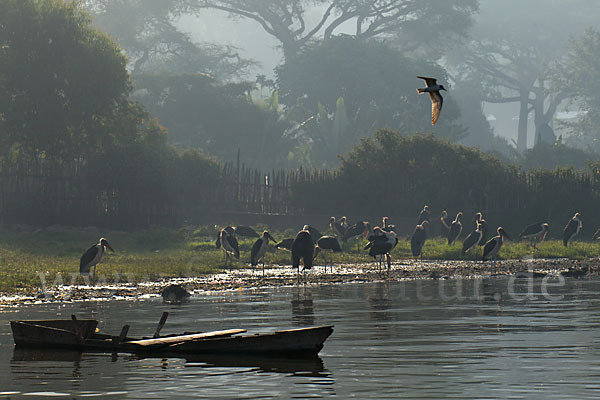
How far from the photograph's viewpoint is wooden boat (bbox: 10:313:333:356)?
1295cm

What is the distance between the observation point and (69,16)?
141 feet

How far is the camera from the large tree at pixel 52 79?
41.4m

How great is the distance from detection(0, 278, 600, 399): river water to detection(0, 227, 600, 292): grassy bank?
13.8 ft

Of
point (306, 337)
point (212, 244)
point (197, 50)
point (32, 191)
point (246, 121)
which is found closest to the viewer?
A: point (306, 337)

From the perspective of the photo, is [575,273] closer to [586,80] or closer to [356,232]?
[356,232]

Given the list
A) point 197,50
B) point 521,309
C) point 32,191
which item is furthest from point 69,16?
point 197,50

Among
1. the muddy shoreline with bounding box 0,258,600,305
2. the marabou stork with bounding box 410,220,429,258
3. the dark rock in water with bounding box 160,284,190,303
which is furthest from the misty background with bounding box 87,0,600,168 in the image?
the dark rock in water with bounding box 160,284,190,303

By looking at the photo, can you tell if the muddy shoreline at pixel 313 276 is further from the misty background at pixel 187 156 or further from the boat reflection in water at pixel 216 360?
the misty background at pixel 187 156

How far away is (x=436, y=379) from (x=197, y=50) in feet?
275

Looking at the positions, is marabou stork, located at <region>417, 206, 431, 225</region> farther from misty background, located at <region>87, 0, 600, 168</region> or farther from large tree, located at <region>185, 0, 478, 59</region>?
large tree, located at <region>185, 0, 478, 59</region>

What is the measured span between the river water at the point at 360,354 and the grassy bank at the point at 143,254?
13.8ft

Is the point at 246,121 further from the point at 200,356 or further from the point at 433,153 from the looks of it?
the point at 200,356

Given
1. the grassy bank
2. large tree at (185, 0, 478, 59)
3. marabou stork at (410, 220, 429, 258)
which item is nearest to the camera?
the grassy bank

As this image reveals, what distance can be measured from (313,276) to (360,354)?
1236 centimetres
